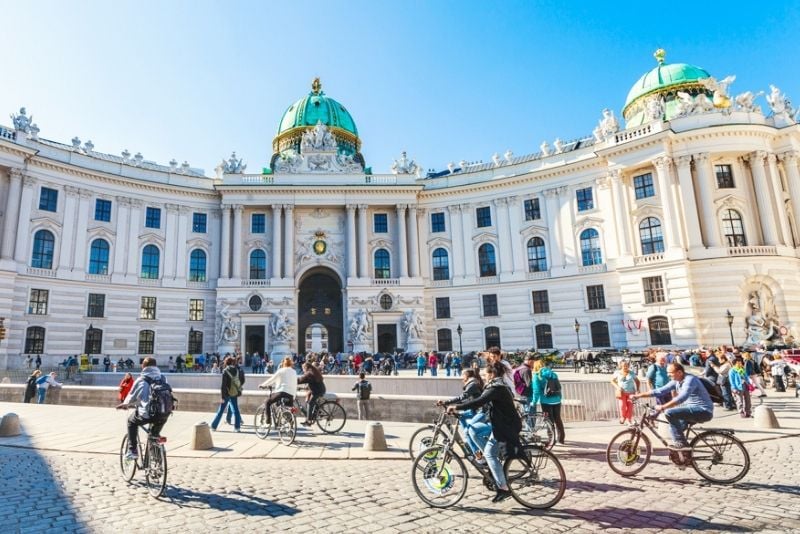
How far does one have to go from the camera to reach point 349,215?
4309 centimetres

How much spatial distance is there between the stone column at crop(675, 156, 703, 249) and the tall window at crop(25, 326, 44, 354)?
1908 inches

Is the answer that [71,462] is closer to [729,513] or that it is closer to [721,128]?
[729,513]

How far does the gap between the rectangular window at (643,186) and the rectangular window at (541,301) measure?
10.8 meters

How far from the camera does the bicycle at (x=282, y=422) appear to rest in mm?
11367

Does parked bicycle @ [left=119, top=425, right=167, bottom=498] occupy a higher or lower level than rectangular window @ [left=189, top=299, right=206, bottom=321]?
lower

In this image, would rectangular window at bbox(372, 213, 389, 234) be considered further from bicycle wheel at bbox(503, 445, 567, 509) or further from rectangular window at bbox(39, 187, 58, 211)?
bicycle wheel at bbox(503, 445, 567, 509)

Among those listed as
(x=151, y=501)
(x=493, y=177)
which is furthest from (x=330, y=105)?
(x=151, y=501)

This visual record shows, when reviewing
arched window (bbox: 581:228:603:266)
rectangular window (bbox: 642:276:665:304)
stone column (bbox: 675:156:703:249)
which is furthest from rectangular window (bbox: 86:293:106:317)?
stone column (bbox: 675:156:703:249)

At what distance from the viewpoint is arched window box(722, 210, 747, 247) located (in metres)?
34.5

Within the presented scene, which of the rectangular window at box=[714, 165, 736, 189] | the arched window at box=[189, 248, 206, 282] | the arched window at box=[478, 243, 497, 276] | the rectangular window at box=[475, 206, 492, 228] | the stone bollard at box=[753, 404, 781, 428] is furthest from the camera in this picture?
the rectangular window at box=[475, 206, 492, 228]

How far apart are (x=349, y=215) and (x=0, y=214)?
26483 mm

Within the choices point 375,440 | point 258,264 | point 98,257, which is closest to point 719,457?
point 375,440

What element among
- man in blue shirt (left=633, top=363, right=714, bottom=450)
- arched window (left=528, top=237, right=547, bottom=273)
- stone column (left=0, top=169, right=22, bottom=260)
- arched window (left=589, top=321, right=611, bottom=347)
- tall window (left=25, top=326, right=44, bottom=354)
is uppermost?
stone column (left=0, top=169, right=22, bottom=260)

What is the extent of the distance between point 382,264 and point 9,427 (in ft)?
107
